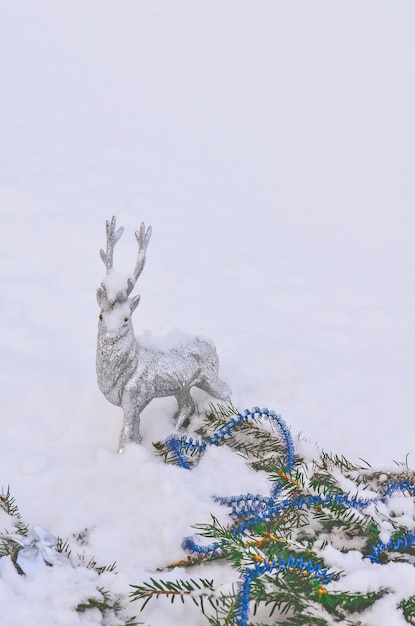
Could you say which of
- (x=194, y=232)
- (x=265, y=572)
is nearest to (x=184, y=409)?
(x=265, y=572)

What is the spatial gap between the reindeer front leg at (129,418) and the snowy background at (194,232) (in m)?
0.03

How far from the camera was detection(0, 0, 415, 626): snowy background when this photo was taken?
1318mm

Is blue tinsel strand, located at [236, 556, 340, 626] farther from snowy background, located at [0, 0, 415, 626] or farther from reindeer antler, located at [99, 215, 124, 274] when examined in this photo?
reindeer antler, located at [99, 215, 124, 274]

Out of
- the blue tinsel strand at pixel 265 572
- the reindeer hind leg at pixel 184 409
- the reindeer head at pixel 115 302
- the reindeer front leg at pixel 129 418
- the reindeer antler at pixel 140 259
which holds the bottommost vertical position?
the blue tinsel strand at pixel 265 572

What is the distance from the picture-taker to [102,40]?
414 cm

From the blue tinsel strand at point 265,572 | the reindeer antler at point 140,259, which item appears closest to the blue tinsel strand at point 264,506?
the blue tinsel strand at point 265,572

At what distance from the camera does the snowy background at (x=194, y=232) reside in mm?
1318

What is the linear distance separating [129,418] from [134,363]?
11 cm

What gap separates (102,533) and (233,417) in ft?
1.25

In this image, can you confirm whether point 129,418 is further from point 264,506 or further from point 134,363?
point 264,506

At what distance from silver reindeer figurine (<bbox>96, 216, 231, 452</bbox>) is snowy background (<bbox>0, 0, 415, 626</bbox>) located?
80 millimetres

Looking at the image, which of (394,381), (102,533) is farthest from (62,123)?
(102,533)

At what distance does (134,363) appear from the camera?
136cm

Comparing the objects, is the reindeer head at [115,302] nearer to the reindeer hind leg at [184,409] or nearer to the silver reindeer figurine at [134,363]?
the silver reindeer figurine at [134,363]
